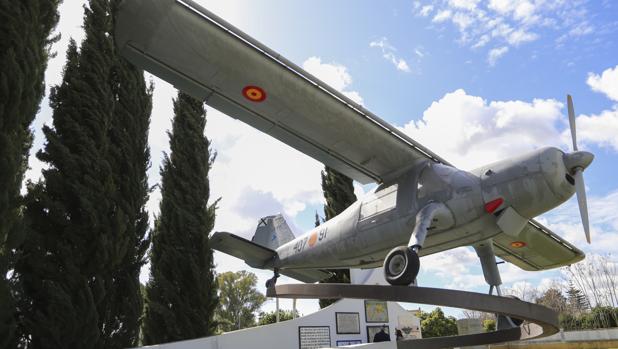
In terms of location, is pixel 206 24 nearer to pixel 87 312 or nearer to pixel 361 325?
pixel 87 312

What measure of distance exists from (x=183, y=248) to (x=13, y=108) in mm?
9111

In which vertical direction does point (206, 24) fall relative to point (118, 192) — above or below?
above

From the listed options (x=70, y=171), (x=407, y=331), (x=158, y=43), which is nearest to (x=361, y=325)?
(x=407, y=331)

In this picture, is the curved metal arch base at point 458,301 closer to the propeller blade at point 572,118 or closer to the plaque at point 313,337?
the propeller blade at point 572,118

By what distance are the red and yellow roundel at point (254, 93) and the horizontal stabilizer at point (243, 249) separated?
448 centimetres

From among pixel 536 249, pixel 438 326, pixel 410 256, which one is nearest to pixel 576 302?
pixel 438 326

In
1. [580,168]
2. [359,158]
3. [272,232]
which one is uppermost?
[359,158]

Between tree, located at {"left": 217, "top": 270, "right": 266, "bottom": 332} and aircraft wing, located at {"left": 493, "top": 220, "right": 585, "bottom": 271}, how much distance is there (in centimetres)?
4627

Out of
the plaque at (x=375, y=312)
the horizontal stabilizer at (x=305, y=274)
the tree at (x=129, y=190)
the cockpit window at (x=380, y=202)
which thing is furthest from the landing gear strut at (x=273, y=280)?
the plaque at (x=375, y=312)

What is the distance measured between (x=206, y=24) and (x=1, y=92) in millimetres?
4796

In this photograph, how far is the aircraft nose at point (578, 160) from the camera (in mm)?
7273

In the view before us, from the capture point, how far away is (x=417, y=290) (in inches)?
289

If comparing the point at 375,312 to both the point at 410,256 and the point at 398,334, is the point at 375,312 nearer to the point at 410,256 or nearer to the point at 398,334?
the point at 398,334

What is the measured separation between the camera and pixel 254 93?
8.38 m
